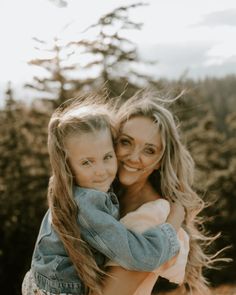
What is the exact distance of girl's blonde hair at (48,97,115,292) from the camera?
2.72 m

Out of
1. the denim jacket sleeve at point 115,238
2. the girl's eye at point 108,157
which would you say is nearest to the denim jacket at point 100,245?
the denim jacket sleeve at point 115,238

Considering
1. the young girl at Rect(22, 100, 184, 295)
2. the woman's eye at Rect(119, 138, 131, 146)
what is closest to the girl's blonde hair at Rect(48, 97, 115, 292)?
the young girl at Rect(22, 100, 184, 295)

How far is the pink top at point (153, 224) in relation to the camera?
2908 millimetres

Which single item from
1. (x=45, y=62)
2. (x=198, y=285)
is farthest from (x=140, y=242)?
(x=45, y=62)

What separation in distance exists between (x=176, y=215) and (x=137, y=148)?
49 centimetres

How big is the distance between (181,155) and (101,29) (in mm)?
9450

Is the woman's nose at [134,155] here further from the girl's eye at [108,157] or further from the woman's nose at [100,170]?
the woman's nose at [100,170]

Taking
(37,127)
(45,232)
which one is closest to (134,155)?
(45,232)

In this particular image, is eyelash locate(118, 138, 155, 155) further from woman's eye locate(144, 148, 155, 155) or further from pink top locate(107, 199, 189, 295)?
pink top locate(107, 199, 189, 295)

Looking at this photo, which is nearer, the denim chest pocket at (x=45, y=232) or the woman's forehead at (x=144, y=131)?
the denim chest pocket at (x=45, y=232)

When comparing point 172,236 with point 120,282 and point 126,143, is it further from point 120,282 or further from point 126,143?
point 126,143

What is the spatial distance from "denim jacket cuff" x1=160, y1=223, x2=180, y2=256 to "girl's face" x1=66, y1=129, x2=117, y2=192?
41 centimetres

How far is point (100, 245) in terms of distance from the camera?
8.82ft

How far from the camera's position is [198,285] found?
3.91 m
